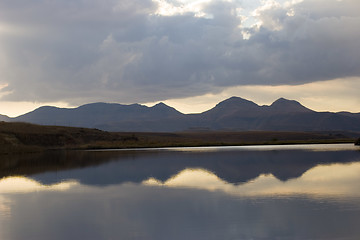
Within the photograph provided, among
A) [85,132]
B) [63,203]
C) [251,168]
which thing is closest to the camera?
[63,203]

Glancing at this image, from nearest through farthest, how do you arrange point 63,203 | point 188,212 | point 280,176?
point 188,212, point 63,203, point 280,176

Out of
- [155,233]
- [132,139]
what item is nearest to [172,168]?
[155,233]

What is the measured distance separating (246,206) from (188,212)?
2.87 meters

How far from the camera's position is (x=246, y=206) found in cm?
1964

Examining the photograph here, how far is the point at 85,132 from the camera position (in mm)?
105188

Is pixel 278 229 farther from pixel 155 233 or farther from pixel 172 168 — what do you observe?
pixel 172 168

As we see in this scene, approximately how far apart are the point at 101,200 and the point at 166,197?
11.4 ft

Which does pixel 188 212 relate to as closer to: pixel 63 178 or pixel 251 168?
pixel 63 178

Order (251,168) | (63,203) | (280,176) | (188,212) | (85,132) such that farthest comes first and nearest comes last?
(85,132)
(251,168)
(280,176)
(63,203)
(188,212)

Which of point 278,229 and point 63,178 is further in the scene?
point 63,178

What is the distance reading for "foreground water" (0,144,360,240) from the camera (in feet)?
50.0

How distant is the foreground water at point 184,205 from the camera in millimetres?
15250

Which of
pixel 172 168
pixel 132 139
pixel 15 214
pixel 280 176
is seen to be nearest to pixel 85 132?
pixel 132 139

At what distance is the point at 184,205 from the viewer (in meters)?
20.4
